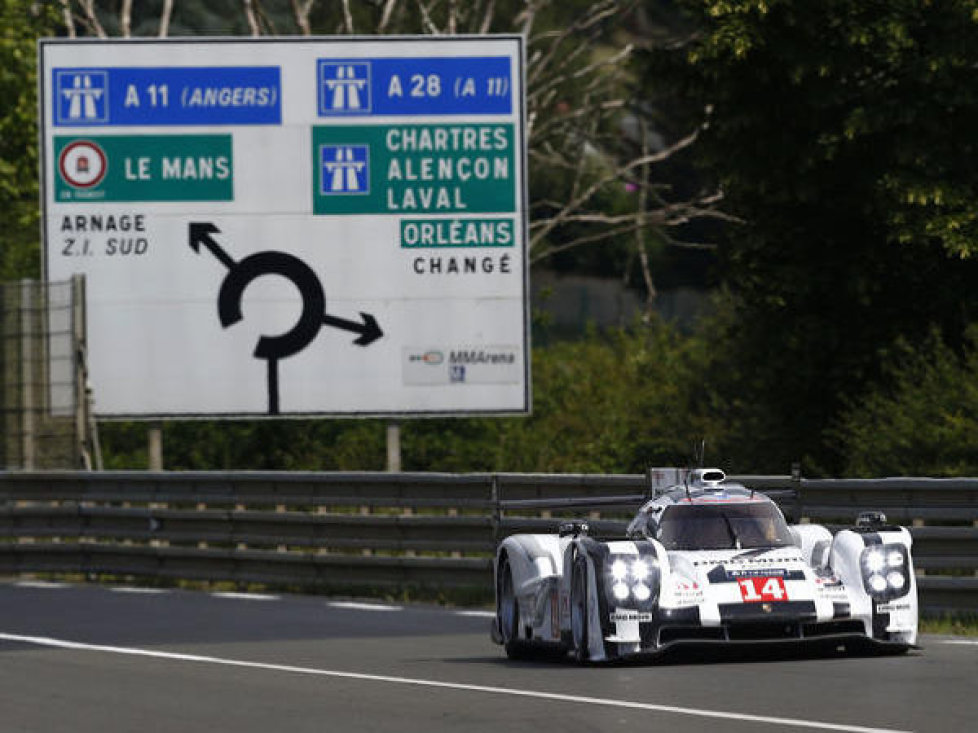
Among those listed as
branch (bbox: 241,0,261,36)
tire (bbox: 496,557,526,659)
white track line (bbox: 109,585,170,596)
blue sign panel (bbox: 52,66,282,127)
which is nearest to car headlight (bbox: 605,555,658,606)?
tire (bbox: 496,557,526,659)

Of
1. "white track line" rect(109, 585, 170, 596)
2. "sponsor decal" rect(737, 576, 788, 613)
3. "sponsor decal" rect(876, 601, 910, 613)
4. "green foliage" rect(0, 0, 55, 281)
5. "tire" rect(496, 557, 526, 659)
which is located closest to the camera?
"sponsor decal" rect(737, 576, 788, 613)

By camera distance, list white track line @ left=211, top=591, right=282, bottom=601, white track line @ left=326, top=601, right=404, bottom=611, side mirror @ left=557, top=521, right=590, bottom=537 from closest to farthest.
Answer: side mirror @ left=557, top=521, right=590, bottom=537, white track line @ left=326, top=601, right=404, bottom=611, white track line @ left=211, top=591, right=282, bottom=601

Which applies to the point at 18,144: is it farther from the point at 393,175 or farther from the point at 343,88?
the point at 393,175

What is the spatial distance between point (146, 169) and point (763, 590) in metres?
16.6

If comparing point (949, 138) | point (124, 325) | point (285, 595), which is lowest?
point (285, 595)

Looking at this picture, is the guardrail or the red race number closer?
the red race number

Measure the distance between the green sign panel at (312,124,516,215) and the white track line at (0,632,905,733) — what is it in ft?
37.6

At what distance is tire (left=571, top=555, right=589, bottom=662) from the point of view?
49.8 ft

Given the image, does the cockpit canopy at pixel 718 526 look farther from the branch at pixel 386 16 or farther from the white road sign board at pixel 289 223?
the branch at pixel 386 16

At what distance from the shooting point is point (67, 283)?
1157 inches

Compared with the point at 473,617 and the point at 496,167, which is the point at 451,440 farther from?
the point at 473,617

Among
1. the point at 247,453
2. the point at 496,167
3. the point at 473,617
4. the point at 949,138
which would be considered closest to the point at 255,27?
the point at 247,453

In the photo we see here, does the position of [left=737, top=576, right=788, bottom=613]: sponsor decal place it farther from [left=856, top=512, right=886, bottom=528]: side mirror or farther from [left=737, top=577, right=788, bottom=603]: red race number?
[left=856, top=512, right=886, bottom=528]: side mirror

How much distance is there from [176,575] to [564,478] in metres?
5.41
